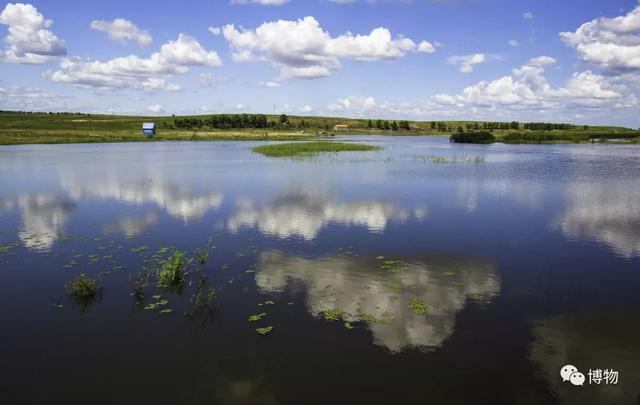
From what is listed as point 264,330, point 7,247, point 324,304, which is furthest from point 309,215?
point 7,247

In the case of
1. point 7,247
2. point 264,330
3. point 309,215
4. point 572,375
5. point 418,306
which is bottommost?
point 572,375

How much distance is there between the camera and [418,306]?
1658 centimetres

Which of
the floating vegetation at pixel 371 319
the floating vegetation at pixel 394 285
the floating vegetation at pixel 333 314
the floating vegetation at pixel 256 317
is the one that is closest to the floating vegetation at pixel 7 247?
the floating vegetation at pixel 256 317

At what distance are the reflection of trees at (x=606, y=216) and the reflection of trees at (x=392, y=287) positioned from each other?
915 centimetres

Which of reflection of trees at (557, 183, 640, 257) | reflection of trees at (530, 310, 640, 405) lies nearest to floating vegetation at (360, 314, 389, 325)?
reflection of trees at (530, 310, 640, 405)

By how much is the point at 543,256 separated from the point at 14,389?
22.1 meters

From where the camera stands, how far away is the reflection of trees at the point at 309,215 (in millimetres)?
28469

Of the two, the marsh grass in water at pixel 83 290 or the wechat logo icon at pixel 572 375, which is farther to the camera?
the marsh grass in water at pixel 83 290

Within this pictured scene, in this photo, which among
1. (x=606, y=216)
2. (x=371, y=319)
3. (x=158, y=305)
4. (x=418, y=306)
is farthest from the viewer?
(x=606, y=216)

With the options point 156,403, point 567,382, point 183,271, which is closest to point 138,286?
point 183,271

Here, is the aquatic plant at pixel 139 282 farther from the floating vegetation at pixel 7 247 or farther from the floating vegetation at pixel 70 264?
the floating vegetation at pixel 7 247

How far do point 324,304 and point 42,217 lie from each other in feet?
82.0

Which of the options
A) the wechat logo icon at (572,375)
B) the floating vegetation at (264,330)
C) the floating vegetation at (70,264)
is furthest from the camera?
the floating vegetation at (70,264)

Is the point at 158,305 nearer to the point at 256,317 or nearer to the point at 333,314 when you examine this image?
the point at 256,317
